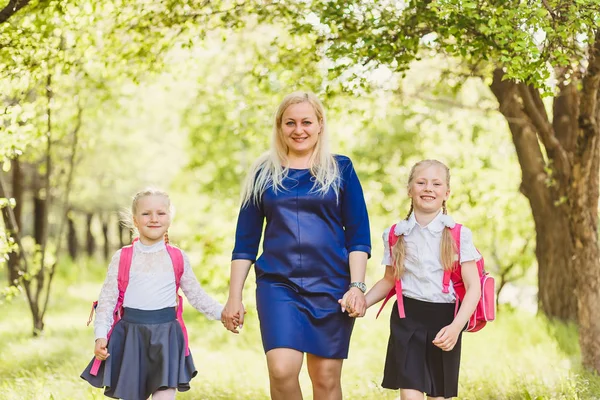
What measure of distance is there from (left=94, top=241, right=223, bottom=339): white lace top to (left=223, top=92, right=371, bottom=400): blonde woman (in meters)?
0.34

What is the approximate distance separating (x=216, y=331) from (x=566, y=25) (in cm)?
766

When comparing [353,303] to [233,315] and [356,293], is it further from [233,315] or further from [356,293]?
[233,315]

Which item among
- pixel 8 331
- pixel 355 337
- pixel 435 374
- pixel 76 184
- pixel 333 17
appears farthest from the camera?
pixel 76 184

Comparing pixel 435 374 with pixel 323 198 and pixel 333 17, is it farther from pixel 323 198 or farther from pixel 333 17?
pixel 333 17

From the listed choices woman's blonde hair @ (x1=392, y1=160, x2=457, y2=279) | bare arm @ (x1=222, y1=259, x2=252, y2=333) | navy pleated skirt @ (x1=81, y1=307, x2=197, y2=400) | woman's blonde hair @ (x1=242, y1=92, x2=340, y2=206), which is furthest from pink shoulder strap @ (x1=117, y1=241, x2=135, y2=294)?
woman's blonde hair @ (x1=392, y1=160, x2=457, y2=279)

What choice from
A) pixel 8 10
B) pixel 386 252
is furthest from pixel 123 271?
pixel 8 10

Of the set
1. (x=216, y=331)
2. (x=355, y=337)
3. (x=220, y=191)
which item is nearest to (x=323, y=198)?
(x=355, y=337)

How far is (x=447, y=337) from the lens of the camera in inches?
169

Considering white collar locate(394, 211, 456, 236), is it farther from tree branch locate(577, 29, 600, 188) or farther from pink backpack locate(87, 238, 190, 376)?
tree branch locate(577, 29, 600, 188)

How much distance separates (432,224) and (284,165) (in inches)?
36.1

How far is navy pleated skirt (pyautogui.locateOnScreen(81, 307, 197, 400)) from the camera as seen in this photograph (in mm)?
4660

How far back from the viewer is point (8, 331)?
11.5 metres

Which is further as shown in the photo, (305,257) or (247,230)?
(247,230)

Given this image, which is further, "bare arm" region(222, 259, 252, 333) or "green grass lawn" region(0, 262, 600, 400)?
"green grass lawn" region(0, 262, 600, 400)
